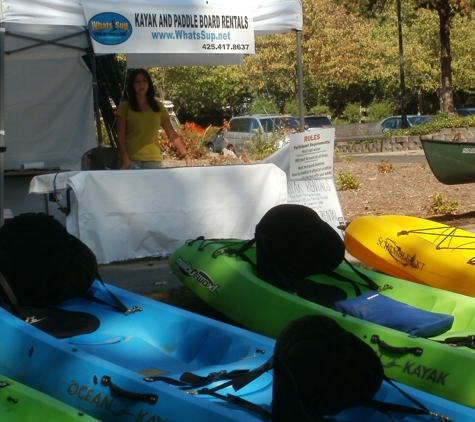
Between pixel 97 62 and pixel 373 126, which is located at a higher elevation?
pixel 97 62

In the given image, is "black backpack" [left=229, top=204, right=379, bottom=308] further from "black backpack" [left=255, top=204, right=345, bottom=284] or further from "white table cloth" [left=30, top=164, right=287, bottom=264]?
"white table cloth" [left=30, top=164, right=287, bottom=264]

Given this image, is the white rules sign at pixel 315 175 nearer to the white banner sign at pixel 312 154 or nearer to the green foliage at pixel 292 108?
the white banner sign at pixel 312 154

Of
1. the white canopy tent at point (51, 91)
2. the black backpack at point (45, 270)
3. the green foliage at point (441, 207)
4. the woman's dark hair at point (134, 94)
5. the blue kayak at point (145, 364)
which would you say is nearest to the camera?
the blue kayak at point (145, 364)

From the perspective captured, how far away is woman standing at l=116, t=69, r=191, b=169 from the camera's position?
812 centimetres

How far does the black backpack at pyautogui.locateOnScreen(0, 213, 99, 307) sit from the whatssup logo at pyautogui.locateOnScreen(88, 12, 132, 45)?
111 inches

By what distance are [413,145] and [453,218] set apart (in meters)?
15.2

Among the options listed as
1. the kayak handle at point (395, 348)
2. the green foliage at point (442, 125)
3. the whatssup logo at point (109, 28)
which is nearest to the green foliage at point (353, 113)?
the green foliage at point (442, 125)

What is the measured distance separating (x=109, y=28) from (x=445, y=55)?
20181 mm

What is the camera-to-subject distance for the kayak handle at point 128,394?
11.2 feet

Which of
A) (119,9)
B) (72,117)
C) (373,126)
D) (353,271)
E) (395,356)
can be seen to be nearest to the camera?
(395,356)

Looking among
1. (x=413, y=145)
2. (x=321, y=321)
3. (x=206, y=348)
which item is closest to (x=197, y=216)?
(x=206, y=348)

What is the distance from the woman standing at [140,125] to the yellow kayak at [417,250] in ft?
8.53

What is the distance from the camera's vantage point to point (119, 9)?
295 inches

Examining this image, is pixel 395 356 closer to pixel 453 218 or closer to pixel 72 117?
pixel 453 218
